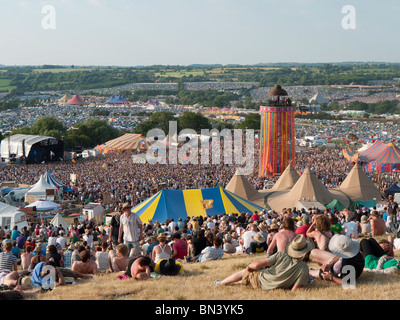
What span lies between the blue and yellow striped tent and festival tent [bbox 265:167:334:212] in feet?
8.27

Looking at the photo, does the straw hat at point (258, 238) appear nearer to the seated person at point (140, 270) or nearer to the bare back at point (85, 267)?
the seated person at point (140, 270)

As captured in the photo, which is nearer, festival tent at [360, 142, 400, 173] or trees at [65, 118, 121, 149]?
festival tent at [360, 142, 400, 173]

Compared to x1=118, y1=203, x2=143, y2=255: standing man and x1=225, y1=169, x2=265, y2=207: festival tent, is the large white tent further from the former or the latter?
x1=118, y1=203, x2=143, y2=255: standing man

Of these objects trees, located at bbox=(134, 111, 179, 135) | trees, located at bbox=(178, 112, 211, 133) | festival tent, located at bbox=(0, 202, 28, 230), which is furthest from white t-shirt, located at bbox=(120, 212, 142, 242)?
trees, located at bbox=(178, 112, 211, 133)

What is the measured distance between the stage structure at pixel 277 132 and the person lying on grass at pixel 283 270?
2088 cm

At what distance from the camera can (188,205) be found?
15531 millimetres

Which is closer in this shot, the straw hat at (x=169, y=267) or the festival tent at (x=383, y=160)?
the straw hat at (x=169, y=267)

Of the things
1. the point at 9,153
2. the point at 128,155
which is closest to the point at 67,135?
the point at 9,153

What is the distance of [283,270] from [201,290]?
955mm

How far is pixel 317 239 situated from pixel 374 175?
76.4 feet

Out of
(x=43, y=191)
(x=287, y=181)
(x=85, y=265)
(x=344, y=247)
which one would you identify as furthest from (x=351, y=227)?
(x=43, y=191)

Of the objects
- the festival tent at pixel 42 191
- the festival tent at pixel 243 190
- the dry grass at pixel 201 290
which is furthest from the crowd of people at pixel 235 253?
the festival tent at pixel 42 191

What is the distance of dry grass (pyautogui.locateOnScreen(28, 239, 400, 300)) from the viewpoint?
5.97m

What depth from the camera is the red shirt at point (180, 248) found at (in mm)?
8945
